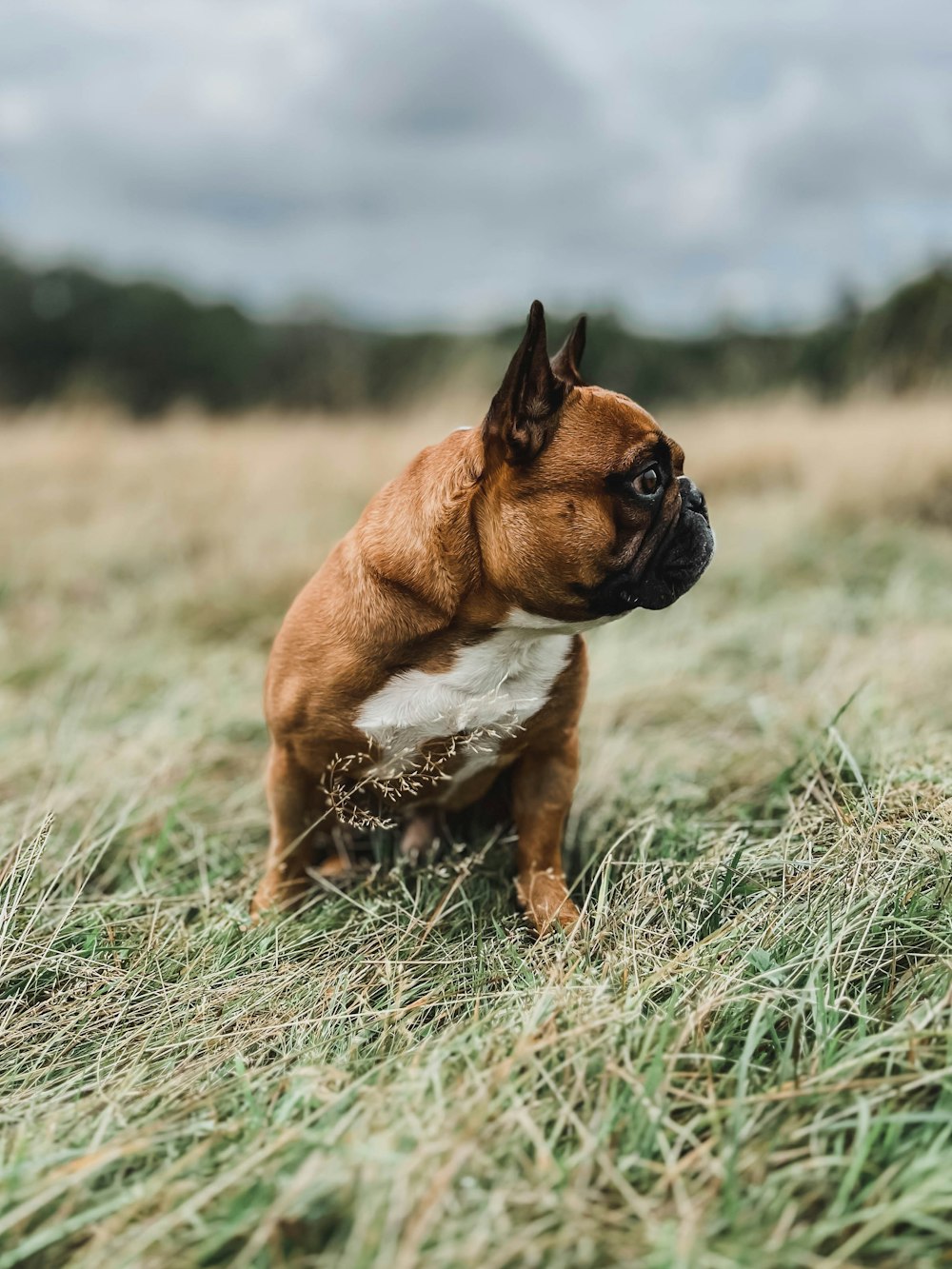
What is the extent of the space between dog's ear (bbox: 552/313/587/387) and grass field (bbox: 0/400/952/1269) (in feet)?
3.81

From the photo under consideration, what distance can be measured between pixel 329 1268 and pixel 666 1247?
454mm

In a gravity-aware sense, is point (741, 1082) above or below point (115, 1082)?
above

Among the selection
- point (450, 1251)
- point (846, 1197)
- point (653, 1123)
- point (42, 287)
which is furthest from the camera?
point (42, 287)

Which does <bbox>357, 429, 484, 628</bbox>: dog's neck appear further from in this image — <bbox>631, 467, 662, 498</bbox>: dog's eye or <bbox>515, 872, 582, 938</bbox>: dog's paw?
<bbox>515, 872, 582, 938</bbox>: dog's paw

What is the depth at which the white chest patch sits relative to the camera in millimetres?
2291

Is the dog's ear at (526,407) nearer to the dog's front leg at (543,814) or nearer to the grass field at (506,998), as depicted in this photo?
the dog's front leg at (543,814)

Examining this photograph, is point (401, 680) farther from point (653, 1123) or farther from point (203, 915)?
point (653, 1123)

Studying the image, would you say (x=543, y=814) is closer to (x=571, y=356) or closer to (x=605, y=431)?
(x=605, y=431)

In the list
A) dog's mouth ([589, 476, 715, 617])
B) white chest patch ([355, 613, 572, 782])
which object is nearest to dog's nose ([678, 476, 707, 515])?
dog's mouth ([589, 476, 715, 617])

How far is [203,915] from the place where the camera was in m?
2.53

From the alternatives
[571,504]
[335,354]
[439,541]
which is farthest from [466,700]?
[335,354]

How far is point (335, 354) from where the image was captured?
19797mm

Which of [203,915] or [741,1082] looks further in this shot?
[203,915]

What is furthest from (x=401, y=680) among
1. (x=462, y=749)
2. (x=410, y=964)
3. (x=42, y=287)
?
(x=42, y=287)
